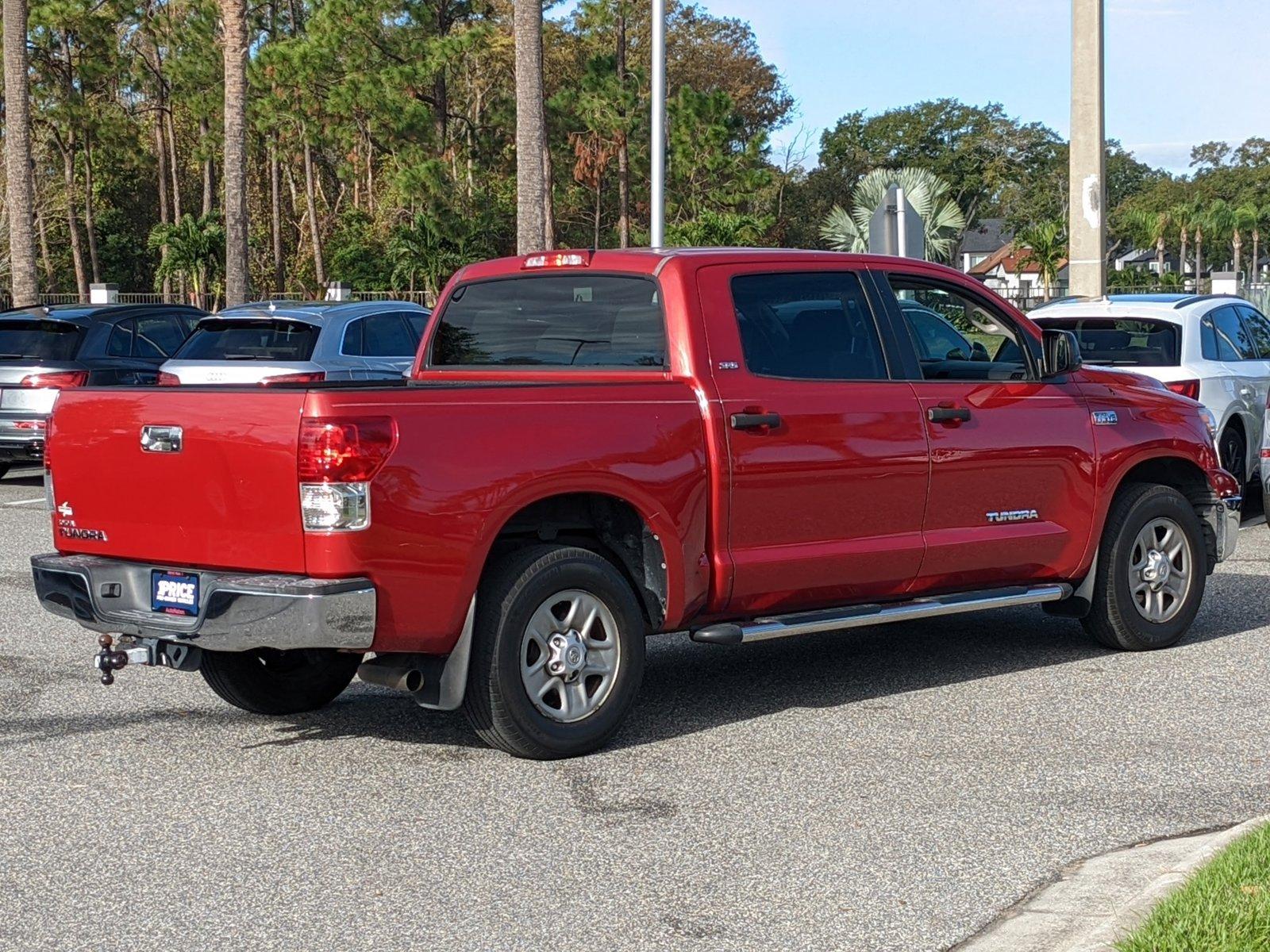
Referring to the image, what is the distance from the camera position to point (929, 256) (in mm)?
35875

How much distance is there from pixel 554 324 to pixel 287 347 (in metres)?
8.19

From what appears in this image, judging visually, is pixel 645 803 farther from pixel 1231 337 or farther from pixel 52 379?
pixel 52 379

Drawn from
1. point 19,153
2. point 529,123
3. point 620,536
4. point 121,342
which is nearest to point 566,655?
point 620,536

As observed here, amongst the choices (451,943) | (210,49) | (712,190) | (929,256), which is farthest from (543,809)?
(210,49)

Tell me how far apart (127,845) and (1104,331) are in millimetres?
9698

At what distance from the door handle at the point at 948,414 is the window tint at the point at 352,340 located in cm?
865

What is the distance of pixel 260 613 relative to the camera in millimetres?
6086

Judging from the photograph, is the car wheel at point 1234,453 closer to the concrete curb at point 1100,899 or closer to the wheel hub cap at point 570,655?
the wheel hub cap at point 570,655

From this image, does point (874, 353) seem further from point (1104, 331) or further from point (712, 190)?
point (712, 190)

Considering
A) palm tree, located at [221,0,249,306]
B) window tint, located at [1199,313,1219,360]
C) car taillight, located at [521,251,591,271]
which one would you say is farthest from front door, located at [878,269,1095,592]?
palm tree, located at [221,0,249,306]

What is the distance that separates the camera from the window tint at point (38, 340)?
17281 millimetres

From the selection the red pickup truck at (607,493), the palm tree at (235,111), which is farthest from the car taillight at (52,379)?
the palm tree at (235,111)

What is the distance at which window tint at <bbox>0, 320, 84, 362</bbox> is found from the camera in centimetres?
1728

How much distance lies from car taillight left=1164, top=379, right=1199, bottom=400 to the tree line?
1212 cm
